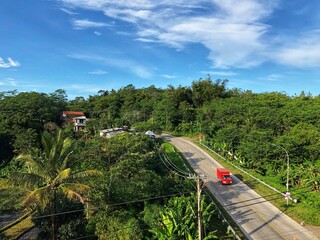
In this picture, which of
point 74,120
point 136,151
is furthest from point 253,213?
point 74,120

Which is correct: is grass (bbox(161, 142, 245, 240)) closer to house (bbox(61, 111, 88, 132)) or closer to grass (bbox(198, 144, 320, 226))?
grass (bbox(198, 144, 320, 226))

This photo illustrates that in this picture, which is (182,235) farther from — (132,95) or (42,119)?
(132,95)

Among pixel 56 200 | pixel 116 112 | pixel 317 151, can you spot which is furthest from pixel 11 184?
pixel 116 112

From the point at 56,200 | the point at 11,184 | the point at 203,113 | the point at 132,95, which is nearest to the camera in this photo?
the point at 11,184

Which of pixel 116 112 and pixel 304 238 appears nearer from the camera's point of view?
pixel 304 238

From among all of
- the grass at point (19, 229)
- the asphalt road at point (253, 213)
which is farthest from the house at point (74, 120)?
the grass at point (19, 229)
